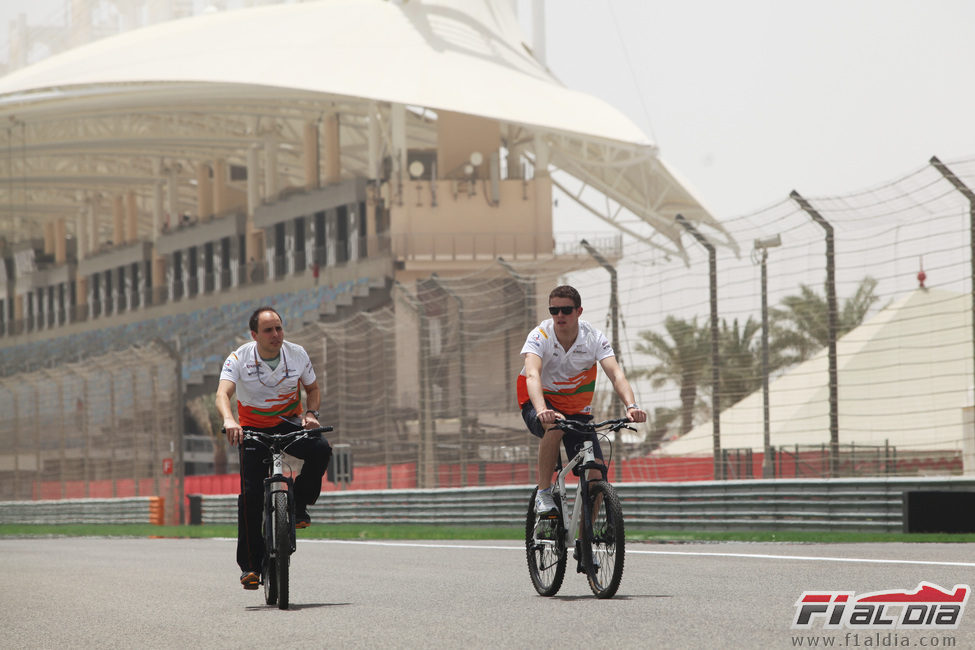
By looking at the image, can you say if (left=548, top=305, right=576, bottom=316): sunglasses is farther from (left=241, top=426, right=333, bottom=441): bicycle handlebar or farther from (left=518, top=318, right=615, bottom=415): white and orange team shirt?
(left=241, top=426, right=333, bottom=441): bicycle handlebar

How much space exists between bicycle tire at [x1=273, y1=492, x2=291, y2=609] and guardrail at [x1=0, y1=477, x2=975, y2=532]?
7154 mm

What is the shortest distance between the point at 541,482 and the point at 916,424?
708 centimetres

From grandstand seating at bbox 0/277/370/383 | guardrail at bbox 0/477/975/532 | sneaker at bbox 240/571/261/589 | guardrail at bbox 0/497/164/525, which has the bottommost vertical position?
guardrail at bbox 0/497/164/525

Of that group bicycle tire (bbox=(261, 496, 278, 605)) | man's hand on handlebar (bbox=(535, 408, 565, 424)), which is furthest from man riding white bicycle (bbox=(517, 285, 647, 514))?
bicycle tire (bbox=(261, 496, 278, 605))

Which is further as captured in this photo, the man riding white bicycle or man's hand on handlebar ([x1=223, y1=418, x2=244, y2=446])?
the man riding white bicycle

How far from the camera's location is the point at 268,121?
69000 millimetres

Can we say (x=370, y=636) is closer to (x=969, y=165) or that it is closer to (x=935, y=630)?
(x=935, y=630)

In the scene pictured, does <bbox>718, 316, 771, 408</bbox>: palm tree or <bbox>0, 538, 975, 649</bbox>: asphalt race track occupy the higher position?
<bbox>718, 316, 771, 408</bbox>: palm tree

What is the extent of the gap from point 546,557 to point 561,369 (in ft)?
3.22

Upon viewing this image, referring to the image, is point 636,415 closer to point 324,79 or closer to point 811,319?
point 811,319

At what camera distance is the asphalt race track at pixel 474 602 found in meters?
6.69

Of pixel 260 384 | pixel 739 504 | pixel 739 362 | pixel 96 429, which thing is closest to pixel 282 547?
pixel 260 384

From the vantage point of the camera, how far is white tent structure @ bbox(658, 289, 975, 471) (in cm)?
1471

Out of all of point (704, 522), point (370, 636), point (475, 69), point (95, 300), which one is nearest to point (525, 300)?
point (704, 522)
